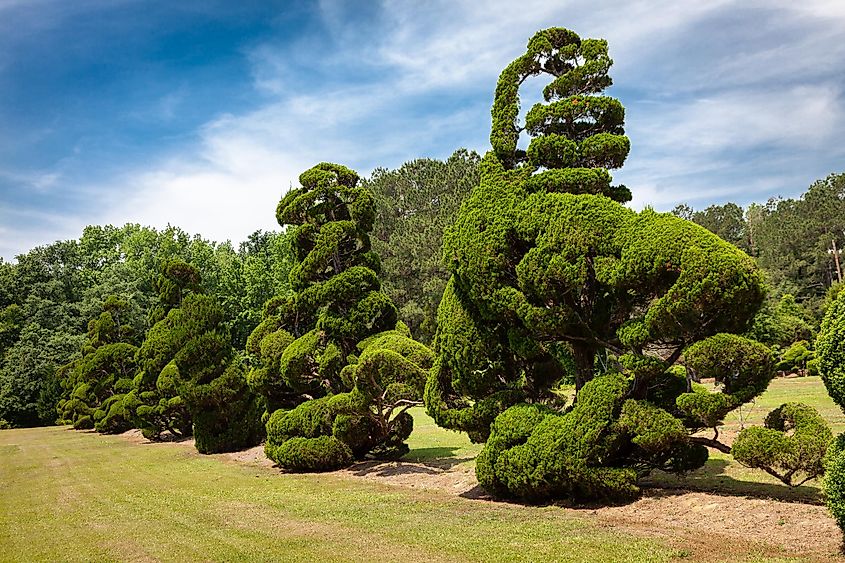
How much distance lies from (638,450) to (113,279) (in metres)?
54.2

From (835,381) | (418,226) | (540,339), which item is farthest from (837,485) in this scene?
(418,226)

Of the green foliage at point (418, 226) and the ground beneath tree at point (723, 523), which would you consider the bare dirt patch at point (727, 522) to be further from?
the green foliage at point (418, 226)

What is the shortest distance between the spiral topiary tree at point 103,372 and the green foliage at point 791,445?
31.9 meters

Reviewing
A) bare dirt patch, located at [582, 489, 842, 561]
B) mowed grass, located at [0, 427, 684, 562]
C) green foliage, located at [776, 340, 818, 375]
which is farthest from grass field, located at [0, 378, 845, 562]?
green foliage, located at [776, 340, 818, 375]

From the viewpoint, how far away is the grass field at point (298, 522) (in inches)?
282

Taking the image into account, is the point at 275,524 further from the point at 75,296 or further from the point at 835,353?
the point at 75,296

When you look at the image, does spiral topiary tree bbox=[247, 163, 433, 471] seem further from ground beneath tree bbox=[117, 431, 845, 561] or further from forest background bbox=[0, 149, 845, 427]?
forest background bbox=[0, 149, 845, 427]

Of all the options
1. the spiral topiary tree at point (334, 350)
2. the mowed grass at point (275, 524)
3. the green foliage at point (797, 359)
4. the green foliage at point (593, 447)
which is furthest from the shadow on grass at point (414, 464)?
the green foliage at point (797, 359)

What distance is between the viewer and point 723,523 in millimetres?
7348

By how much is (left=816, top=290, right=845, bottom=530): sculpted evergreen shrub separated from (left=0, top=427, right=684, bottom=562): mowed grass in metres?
1.62

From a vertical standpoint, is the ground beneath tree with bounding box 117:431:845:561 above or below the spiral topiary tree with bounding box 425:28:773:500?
below

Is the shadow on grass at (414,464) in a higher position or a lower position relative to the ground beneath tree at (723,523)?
lower

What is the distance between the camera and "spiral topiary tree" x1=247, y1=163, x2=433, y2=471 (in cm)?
1418

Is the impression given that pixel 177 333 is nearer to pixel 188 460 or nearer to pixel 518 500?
pixel 188 460
